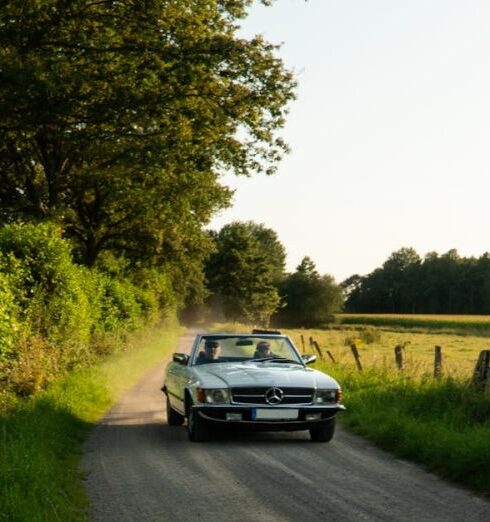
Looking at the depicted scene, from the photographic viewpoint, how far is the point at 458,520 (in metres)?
7.22

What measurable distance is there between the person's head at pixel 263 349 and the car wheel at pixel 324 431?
173cm

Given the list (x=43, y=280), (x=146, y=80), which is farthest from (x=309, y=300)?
(x=43, y=280)

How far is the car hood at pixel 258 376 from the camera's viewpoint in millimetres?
11758

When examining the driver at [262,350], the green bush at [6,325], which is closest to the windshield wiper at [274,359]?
the driver at [262,350]

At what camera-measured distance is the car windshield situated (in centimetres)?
1327

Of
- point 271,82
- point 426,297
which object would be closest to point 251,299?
point 426,297

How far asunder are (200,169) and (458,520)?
16692mm

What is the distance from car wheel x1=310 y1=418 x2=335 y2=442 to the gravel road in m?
0.13

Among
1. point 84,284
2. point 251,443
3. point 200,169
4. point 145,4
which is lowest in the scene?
point 251,443

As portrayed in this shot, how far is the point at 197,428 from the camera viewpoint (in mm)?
11695

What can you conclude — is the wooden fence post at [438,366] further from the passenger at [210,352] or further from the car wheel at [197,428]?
the car wheel at [197,428]

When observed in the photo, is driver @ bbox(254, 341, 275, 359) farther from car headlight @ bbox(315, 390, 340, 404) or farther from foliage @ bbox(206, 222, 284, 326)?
foliage @ bbox(206, 222, 284, 326)

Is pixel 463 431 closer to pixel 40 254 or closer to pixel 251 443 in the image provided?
pixel 251 443

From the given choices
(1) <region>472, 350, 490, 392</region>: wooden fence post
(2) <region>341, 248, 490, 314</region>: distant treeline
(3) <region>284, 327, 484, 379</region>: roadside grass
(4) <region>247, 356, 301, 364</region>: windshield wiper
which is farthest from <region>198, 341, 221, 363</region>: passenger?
(2) <region>341, 248, 490, 314</region>: distant treeline
